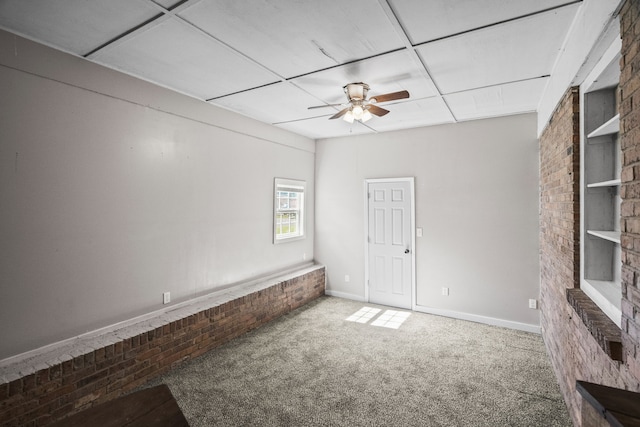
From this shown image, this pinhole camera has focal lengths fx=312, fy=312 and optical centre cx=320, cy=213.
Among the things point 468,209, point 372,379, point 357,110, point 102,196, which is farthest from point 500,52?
point 102,196

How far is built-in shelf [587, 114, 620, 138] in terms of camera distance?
180 centimetres

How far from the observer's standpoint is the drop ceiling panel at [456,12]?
1.86 meters

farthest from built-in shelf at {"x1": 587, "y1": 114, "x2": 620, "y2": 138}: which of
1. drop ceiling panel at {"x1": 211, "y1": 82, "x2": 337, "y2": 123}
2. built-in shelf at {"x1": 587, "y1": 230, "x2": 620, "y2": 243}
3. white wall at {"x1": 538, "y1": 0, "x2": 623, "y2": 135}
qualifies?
drop ceiling panel at {"x1": 211, "y1": 82, "x2": 337, "y2": 123}

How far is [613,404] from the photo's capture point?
0.86 m

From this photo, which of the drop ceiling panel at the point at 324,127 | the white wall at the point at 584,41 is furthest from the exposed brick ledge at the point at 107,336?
the white wall at the point at 584,41

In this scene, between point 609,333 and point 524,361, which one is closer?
point 609,333

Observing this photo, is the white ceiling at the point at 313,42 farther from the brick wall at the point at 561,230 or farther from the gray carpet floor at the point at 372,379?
the gray carpet floor at the point at 372,379

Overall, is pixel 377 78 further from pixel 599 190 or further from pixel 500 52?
pixel 599 190

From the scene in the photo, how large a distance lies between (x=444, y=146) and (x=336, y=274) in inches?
109

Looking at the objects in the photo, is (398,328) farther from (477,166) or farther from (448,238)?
(477,166)

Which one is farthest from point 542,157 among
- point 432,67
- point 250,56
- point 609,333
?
point 250,56

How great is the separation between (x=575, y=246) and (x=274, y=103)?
3.19 m

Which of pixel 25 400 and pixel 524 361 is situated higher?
pixel 25 400

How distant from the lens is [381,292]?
5.18 m
